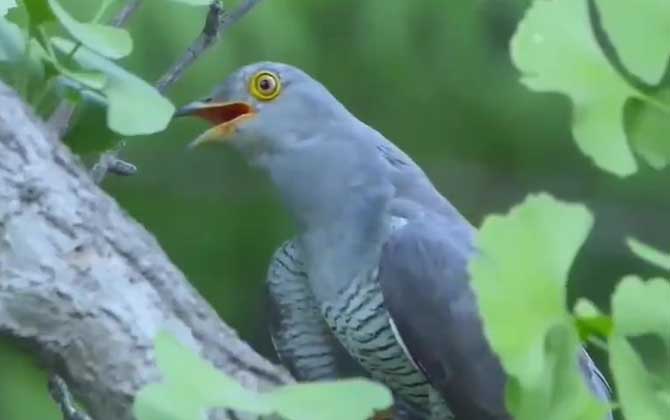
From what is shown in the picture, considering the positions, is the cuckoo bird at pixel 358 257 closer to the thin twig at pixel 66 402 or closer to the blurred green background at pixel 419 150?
the thin twig at pixel 66 402

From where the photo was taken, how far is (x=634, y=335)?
363mm

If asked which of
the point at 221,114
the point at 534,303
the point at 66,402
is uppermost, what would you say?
the point at 534,303

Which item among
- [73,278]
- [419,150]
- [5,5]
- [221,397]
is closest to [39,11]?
[5,5]

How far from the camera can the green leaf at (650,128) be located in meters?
0.42

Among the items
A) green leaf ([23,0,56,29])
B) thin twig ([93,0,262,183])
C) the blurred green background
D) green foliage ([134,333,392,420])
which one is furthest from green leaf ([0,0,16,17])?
the blurred green background

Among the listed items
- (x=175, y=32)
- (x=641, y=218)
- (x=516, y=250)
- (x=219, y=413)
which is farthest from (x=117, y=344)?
(x=641, y=218)

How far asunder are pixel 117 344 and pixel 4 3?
0.53 feet

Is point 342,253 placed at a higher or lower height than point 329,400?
lower

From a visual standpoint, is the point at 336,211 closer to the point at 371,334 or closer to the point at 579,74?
the point at 371,334

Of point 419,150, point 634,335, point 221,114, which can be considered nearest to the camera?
point 634,335

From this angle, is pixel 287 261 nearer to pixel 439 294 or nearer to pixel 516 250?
pixel 439 294

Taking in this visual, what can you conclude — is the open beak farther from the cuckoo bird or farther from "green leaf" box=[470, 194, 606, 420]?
"green leaf" box=[470, 194, 606, 420]

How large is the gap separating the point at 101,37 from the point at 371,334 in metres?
0.35

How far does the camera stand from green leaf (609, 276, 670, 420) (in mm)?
358
